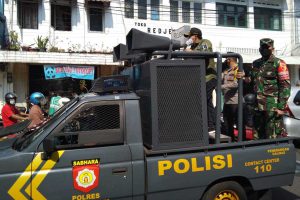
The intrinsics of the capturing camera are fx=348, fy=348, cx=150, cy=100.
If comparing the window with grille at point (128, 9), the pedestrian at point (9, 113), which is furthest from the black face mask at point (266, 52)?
the window with grille at point (128, 9)

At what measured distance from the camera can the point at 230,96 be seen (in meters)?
5.68

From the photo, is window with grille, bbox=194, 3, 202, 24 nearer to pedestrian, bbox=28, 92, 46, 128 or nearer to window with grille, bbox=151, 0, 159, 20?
window with grille, bbox=151, 0, 159, 20

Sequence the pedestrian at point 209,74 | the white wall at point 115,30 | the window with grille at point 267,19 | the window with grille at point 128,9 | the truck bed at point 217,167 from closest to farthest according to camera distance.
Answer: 1. the truck bed at point 217,167
2. the pedestrian at point 209,74
3. the white wall at point 115,30
4. the window with grille at point 128,9
5. the window with grille at point 267,19

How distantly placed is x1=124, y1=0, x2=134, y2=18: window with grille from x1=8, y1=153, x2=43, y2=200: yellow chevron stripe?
13134 millimetres

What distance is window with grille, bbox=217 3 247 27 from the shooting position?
58.6ft

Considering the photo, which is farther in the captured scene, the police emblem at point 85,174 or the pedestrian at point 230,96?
the pedestrian at point 230,96

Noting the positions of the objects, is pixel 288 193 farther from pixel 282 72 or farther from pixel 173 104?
pixel 173 104

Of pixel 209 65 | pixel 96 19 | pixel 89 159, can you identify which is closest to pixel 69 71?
pixel 96 19

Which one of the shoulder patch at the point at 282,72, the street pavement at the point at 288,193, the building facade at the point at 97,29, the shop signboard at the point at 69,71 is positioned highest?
the building facade at the point at 97,29

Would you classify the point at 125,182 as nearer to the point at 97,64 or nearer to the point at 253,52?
the point at 97,64

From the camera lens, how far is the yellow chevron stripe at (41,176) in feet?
11.1

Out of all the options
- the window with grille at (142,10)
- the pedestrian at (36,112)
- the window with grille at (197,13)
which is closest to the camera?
the pedestrian at (36,112)

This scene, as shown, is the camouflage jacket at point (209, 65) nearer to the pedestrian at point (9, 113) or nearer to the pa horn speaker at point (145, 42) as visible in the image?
the pa horn speaker at point (145, 42)

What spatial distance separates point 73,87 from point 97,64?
60.7 inches
